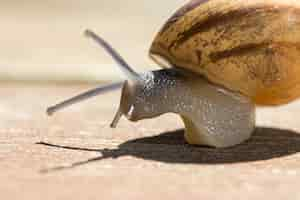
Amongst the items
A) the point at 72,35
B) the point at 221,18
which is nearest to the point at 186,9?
the point at 221,18

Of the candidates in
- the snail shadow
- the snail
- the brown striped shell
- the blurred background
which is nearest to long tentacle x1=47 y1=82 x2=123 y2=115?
the snail

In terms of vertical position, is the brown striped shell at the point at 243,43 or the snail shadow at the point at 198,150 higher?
the brown striped shell at the point at 243,43

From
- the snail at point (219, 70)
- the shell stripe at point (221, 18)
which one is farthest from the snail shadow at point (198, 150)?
the shell stripe at point (221, 18)

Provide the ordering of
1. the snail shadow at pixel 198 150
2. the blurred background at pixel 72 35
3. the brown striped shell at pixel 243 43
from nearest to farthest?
→ the snail shadow at pixel 198 150 → the brown striped shell at pixel 243 43 → the blurred background at pixel 72 35

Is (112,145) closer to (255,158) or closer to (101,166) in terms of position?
(101,166)

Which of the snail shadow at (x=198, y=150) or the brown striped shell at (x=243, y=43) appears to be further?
the brown striped shell at (x=243, y=43)

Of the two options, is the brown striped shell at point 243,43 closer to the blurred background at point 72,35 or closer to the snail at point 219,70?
the snail at point 219,70

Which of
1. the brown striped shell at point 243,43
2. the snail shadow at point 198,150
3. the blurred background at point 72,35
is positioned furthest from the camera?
the blurred background at point 72,35

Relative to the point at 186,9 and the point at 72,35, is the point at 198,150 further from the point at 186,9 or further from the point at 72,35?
the point at 72,35
